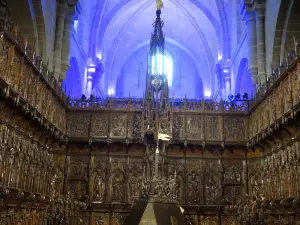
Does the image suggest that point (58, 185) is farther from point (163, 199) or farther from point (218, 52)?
point (218, 52)

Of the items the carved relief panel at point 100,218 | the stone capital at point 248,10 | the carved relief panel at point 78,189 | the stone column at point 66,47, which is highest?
the stone capital at point 248,10

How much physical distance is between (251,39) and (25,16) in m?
10.5

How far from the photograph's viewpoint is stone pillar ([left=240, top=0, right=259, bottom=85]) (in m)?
18.4

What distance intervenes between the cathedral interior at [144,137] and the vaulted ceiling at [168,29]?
239 inches

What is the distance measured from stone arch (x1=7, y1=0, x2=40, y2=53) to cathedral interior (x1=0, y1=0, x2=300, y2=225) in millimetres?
48

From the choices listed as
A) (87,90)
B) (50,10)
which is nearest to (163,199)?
(50,10)

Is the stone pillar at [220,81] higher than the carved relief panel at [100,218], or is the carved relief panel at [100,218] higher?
the stone pillar at [220,81]

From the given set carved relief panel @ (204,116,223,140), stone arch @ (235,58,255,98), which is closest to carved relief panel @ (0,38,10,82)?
carved relief panel @ (204,116,223,140)

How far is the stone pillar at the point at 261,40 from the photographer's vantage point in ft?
58.7

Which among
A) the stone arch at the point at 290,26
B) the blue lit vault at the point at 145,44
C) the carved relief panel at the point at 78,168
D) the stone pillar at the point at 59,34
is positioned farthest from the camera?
the blue lit vault at the point at 145,44

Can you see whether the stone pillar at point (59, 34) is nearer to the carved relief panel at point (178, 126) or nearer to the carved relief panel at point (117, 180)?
the carved relief panel at point (117, 180)

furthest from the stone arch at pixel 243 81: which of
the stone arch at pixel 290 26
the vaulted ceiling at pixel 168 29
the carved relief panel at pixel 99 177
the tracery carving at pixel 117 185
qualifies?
the carved relief panel at pixel 99 177

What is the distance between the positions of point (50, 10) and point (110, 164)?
763cm

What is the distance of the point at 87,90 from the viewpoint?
89.9 feet
